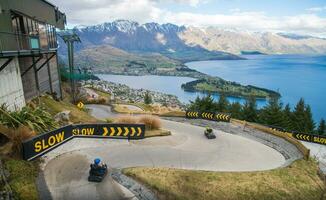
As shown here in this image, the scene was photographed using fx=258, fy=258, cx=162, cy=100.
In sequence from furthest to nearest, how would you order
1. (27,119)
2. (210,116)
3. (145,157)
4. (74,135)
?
(210,116), (74,135), (145,157), (27,119)

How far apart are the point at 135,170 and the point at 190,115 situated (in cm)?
2006

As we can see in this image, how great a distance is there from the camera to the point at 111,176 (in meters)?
14.8

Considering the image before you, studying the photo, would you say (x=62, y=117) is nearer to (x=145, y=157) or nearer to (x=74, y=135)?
(x=74, y=135)

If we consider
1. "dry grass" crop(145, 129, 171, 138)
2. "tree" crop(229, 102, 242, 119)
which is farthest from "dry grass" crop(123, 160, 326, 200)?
"tree" crop(229, 102, 242, 119)

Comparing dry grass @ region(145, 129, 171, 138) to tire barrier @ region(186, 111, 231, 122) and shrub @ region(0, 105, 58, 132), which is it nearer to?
shrub @ region(0, 105, 58, 132)

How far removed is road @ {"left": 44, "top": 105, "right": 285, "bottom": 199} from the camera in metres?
13.4

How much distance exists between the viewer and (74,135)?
1991 cm

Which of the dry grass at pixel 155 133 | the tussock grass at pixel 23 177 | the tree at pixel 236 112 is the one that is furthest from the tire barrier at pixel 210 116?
the tree at pixel 236 112

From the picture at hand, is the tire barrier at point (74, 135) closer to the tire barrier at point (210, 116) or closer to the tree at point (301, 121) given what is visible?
the tire barrier at point (210, 116)

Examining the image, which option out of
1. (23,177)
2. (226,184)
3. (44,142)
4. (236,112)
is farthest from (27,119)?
(236,112)

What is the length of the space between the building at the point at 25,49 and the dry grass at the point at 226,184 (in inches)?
406

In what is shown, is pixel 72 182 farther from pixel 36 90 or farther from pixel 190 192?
pixel 36 90

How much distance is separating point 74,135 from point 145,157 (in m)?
5.94

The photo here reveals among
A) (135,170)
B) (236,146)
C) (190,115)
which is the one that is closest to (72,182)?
(135,170)
